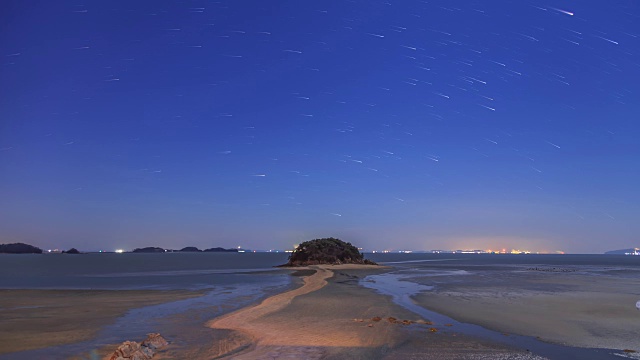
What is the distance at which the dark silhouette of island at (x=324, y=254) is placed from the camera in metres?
80.9

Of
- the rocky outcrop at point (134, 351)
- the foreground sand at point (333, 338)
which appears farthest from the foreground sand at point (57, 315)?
the foreground sand at point (333, 338)

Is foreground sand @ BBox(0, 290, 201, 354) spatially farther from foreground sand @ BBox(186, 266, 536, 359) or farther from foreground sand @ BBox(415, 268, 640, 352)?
foreground sand @ BBox(415, 268, 640, 352)

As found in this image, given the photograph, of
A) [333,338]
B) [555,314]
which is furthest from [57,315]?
[555,314]

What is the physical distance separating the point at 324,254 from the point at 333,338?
226 ft

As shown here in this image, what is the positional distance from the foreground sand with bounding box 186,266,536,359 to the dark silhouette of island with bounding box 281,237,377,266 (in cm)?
6056

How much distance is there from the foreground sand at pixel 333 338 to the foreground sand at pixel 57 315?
4.64 meters

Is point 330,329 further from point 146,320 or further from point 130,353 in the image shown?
point 146,320

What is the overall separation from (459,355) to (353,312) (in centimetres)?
847

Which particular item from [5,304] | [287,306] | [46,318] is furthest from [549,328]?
[5,304]

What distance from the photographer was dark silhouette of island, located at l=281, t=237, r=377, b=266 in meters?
80.9

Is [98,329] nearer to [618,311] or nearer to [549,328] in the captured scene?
[549,328]

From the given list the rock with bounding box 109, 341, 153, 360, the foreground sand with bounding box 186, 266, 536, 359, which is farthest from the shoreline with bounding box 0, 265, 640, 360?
the rock with bounding box 109, 341, 153, 360

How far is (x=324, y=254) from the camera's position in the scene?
82.0m

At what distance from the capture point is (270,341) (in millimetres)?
13164
